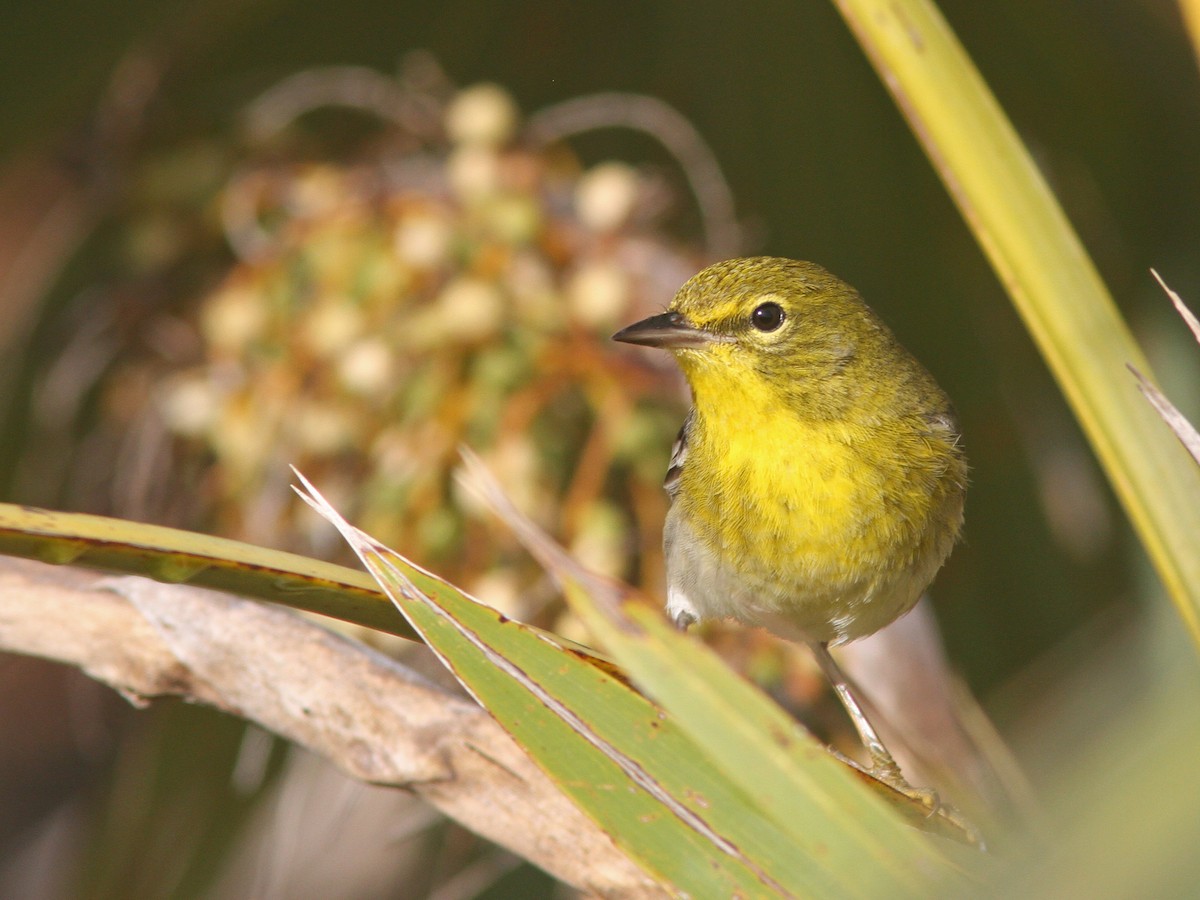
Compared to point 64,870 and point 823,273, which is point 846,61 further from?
point 64,870

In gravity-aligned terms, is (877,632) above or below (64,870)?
below

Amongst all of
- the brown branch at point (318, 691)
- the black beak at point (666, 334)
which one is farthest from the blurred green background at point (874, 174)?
the brown branch at point (318, 691)

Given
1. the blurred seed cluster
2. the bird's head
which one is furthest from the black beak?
the blurred seed cluster

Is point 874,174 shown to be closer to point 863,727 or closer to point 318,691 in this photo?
point 863,727

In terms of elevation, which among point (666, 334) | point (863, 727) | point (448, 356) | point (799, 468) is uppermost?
point (448, 356)

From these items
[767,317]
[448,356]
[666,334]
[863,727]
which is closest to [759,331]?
[767,317]

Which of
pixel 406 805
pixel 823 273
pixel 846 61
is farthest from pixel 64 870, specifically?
pixel 846 61

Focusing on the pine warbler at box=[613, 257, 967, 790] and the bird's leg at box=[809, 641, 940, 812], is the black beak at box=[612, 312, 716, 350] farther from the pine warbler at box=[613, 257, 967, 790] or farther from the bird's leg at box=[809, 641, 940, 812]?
the bird's leg at box=[809, 641, 940, 812]
